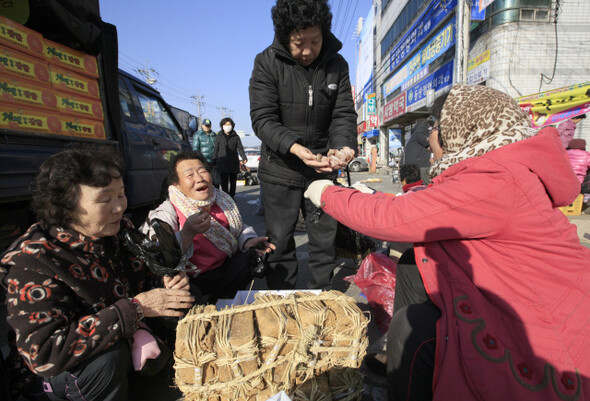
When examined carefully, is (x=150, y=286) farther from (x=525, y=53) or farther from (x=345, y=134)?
(x=525, y=53)

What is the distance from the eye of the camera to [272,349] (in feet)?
3.69

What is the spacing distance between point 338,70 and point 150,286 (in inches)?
72.4

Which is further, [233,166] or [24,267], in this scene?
[233,166]

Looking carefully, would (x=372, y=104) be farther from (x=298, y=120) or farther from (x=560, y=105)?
(x=298, y=120)

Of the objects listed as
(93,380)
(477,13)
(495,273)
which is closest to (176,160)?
(93,380)

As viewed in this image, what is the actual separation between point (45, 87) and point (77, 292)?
1945 millimetres

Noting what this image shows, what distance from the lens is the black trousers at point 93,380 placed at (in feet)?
3.93

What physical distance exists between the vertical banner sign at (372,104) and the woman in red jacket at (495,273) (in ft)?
81.0

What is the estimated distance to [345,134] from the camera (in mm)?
2135

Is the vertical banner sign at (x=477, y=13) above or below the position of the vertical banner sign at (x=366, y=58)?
below

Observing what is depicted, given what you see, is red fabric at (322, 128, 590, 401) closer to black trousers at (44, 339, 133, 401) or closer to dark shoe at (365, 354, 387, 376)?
dark shoe at (365, 354, 387, 376)

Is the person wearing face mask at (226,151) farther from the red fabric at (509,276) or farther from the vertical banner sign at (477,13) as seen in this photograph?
the vertical banner sign at (477,13)

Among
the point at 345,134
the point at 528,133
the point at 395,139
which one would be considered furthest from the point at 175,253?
the point at 395,139

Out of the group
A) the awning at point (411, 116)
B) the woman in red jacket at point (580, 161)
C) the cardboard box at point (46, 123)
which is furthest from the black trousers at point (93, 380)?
the awning at point (411, 116)
